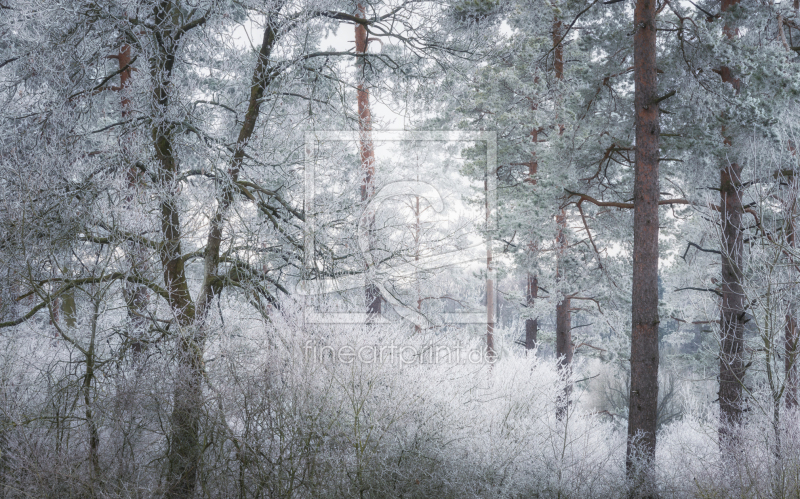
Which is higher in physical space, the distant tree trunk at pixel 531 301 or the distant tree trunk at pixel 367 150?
the distant tree trunk at pixel 367 150

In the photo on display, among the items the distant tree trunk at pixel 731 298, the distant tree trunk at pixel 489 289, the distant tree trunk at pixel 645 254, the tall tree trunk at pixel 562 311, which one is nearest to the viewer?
the distant tree trunk at pixel 645 254

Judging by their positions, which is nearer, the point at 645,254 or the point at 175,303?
the point at 175,303

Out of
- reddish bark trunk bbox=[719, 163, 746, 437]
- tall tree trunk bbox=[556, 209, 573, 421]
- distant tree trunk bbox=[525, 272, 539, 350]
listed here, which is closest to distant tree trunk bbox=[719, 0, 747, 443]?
reddish bark trunk bbox=[719, 163, 746, 437]

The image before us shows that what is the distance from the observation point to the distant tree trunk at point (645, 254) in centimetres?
672

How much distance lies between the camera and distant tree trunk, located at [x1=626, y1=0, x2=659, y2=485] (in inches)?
265

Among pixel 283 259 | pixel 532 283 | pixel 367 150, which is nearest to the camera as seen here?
pixel 283 259

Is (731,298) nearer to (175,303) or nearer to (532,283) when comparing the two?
(532,283)

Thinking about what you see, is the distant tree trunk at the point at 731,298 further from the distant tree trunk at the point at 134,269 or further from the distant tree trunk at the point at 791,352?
the distant tree trunk at the point at 134,269

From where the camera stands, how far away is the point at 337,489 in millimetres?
5480

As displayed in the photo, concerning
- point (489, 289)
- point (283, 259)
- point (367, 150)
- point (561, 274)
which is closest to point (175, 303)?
point (283, 259)

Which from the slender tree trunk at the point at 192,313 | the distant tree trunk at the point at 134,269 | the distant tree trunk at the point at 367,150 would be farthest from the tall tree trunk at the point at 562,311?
the distant tree trunk at the point at 134,269

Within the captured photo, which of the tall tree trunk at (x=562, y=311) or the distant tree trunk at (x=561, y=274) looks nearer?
the distant tree trunk at (x=561, y=274)

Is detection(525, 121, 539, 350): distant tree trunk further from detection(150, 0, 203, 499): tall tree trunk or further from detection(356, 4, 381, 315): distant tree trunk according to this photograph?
detection(150, 0, 203, 499): tall tree trunk

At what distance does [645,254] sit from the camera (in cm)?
695
